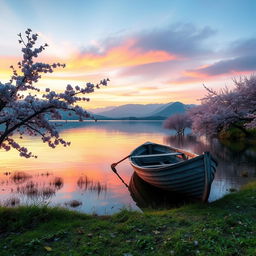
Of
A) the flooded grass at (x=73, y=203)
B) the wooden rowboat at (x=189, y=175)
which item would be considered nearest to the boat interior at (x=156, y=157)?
the wooden rowboat at (x=189, y=175)

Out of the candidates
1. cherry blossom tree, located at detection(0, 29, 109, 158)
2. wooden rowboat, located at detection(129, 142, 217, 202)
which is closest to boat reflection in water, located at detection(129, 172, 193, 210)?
wooden rowboat, located at detection(129, 142, 217, 202)

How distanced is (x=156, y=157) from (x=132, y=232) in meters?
13.6

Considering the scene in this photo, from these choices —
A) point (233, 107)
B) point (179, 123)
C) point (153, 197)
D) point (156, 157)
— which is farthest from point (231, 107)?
point (179, 123)

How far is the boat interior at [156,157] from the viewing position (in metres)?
19.1

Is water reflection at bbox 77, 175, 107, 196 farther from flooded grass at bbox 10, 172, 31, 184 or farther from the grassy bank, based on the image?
the grassy bank

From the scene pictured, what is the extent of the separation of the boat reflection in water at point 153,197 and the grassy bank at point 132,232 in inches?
130

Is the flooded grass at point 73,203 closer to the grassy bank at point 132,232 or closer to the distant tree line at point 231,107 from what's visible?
the grassy bank at point 132,232

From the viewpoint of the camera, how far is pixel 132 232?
8094 millimetres

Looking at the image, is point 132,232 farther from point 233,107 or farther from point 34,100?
point 233,107

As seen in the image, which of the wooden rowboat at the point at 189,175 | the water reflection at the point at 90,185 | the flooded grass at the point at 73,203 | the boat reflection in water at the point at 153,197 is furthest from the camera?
the water reflection at the point at 90,185

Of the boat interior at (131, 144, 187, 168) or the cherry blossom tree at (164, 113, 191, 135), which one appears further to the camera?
the cherry blossom tree at (164, 113, 191, 135)

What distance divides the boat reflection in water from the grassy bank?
3.31 metres

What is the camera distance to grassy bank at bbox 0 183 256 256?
6809 mm

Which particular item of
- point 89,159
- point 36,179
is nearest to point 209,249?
point 36,179
